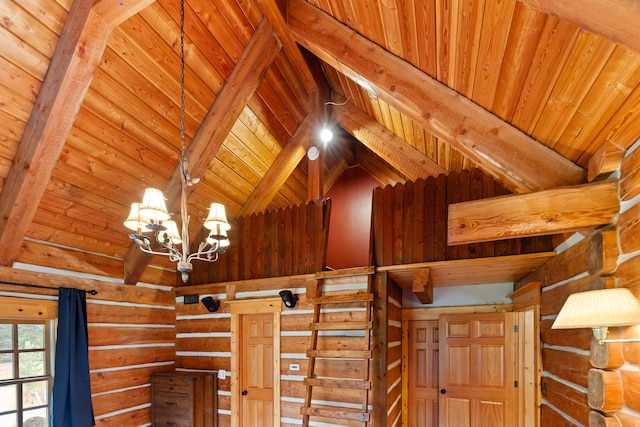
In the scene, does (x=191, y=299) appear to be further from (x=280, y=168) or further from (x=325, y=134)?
(x=325, y=134)

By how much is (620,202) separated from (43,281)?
16.6ft

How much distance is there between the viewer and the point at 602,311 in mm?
1764

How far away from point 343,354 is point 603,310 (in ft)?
7.96

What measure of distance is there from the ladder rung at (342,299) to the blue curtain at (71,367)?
8.61ft

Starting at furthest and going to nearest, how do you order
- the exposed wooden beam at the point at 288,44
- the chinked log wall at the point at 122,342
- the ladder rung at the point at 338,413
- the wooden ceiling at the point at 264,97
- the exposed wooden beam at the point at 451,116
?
the chinked log wall at the point at 122,342
the ladder rung at the point at 338,413
the exposed wooden beam at the point at 288,44
the exposed wooden beam at the point at 451,116
the wooden ceiling at the point at 264,97

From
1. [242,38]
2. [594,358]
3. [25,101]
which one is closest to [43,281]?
[25,101]

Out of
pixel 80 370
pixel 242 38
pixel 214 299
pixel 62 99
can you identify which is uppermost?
pixel 242 38

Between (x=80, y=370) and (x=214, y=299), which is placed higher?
(x=214, y=299)

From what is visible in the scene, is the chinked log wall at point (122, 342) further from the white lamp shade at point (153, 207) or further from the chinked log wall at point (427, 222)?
the chinked log wall at point (427, 222)

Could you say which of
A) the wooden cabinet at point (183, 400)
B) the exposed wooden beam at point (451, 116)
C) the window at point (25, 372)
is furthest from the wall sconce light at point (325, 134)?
the window at point (25, 372)

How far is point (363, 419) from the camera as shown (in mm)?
3361

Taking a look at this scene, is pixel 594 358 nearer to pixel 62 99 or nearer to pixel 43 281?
pixel 62 99

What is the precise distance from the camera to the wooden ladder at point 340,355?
3469 millimetres

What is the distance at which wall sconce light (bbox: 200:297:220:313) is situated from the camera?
4.88m
